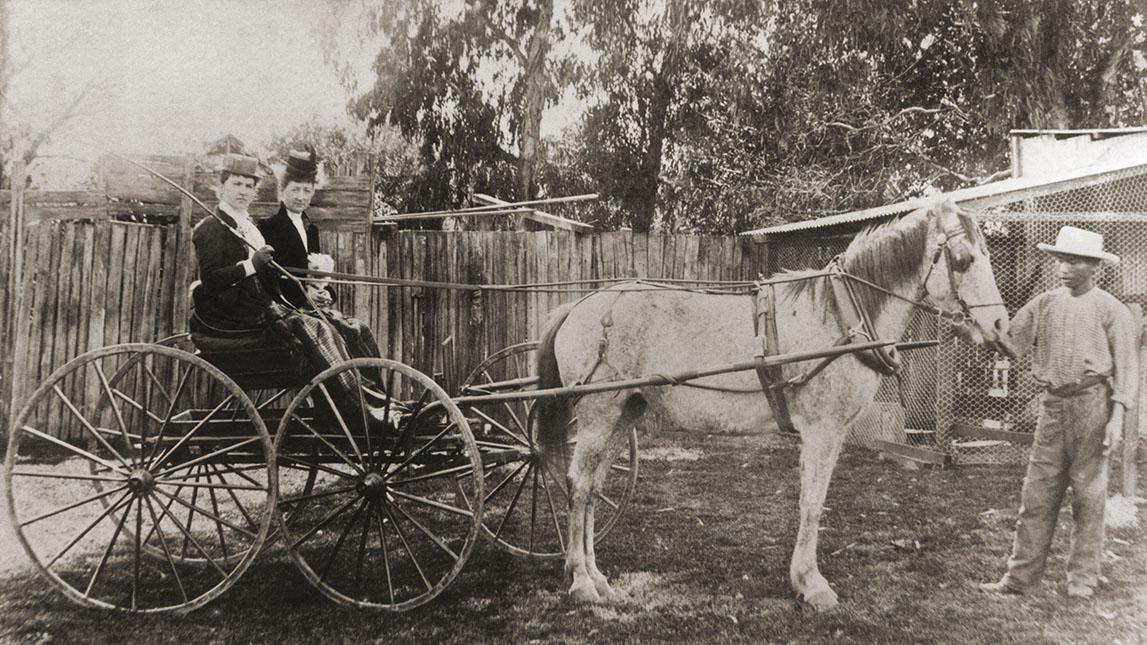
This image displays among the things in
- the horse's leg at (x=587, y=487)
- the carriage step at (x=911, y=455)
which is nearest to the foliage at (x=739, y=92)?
the horse's leg at (x=587, y=487)

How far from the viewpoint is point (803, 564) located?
366 cm

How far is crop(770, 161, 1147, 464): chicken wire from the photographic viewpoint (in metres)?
4.57

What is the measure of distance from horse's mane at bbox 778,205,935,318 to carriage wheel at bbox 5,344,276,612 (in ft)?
9.52

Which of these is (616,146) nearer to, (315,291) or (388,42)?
(388,42)

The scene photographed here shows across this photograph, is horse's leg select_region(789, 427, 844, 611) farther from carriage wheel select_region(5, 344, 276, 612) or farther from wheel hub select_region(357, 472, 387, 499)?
carriage wheel select_region(5, 344, 276, 612)

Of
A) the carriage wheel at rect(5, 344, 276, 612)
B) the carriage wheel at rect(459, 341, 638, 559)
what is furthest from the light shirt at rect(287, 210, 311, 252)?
the carriage wheel at rect(459, 341, 638, 559)

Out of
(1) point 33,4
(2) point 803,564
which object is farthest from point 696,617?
(1) point 33,4

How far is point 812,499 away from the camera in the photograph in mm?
3697

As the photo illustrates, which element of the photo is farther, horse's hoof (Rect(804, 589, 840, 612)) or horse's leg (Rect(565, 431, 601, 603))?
horse's leg (Rect(565, 431, 601, 603))

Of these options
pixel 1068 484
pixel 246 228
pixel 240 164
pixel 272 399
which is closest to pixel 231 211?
pixel 246 228

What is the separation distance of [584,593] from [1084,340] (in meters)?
2.88

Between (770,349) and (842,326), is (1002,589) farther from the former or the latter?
(770,349)

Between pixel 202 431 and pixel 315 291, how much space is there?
1024mm

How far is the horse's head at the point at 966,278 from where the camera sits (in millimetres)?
3479
